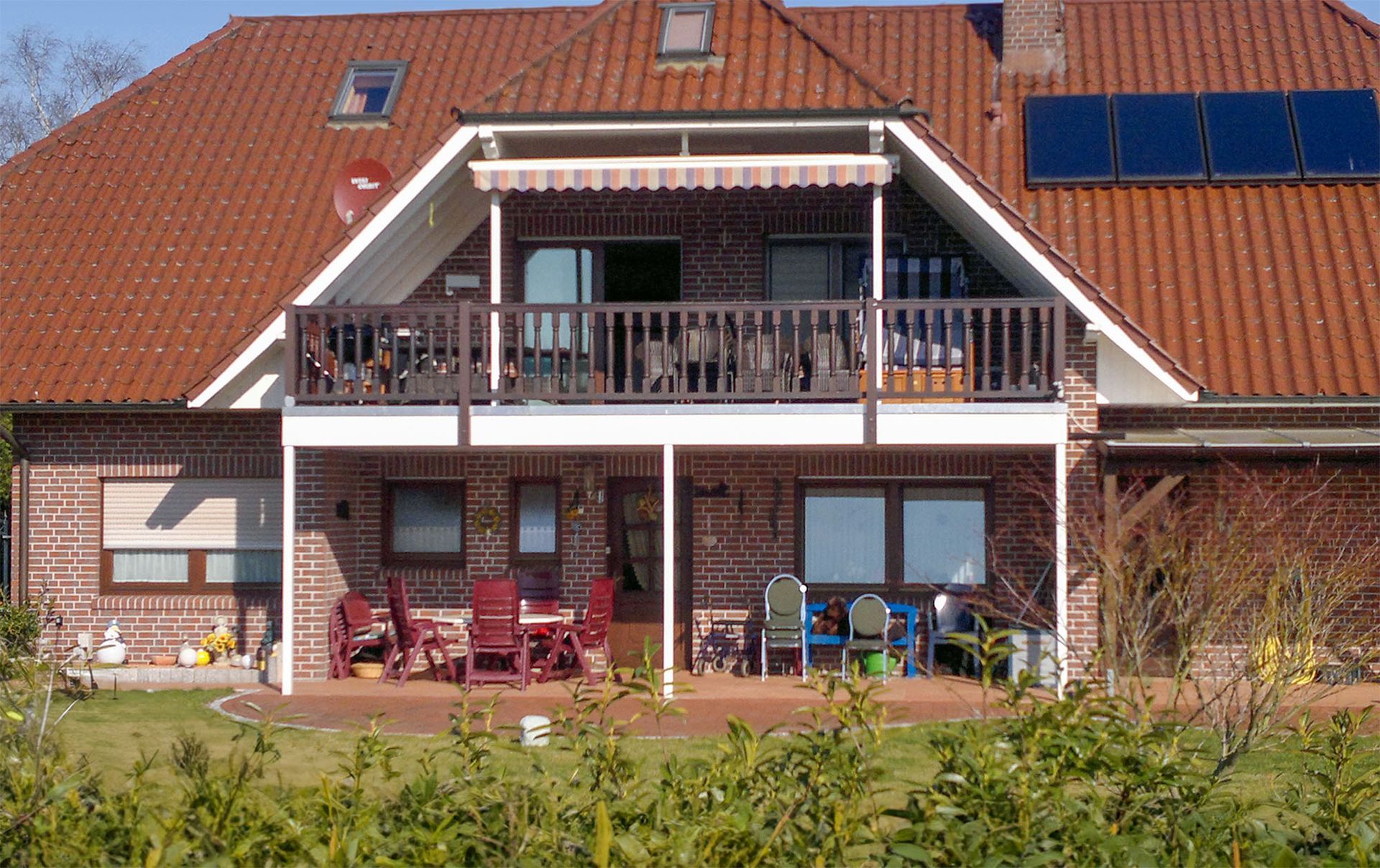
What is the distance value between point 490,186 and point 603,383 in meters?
2.07

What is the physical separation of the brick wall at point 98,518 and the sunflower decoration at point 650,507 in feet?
12.2

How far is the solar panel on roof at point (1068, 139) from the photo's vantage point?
54.1 ft

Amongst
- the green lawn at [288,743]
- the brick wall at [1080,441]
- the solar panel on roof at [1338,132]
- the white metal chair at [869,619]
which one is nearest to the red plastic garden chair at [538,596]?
the white metal chair at [869,619]

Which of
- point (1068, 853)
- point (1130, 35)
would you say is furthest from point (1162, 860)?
point (1130, 35)

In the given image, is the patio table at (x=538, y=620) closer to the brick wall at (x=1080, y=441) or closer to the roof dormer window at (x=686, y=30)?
the brick wall at (x=1080, y=441)

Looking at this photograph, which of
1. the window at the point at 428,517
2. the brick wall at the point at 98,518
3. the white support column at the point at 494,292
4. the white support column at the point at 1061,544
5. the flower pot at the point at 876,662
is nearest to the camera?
the white support column at the point at 1061,544

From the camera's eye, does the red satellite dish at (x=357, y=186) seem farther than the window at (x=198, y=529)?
No

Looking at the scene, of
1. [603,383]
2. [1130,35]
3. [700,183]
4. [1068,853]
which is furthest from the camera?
[1130,35]

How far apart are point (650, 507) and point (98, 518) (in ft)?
18.0

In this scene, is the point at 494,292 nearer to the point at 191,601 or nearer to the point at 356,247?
the point at 356,247

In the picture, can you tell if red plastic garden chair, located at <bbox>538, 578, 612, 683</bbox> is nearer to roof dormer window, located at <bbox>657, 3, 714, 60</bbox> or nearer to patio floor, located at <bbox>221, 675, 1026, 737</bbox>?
patio floor, located at <bbox>221, 675, 1026, 737</bbox>

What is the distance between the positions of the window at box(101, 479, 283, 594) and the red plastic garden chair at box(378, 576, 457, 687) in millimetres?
1717

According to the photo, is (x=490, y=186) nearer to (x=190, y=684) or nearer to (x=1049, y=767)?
(x=190, y=684)

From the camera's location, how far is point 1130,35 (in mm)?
18484
